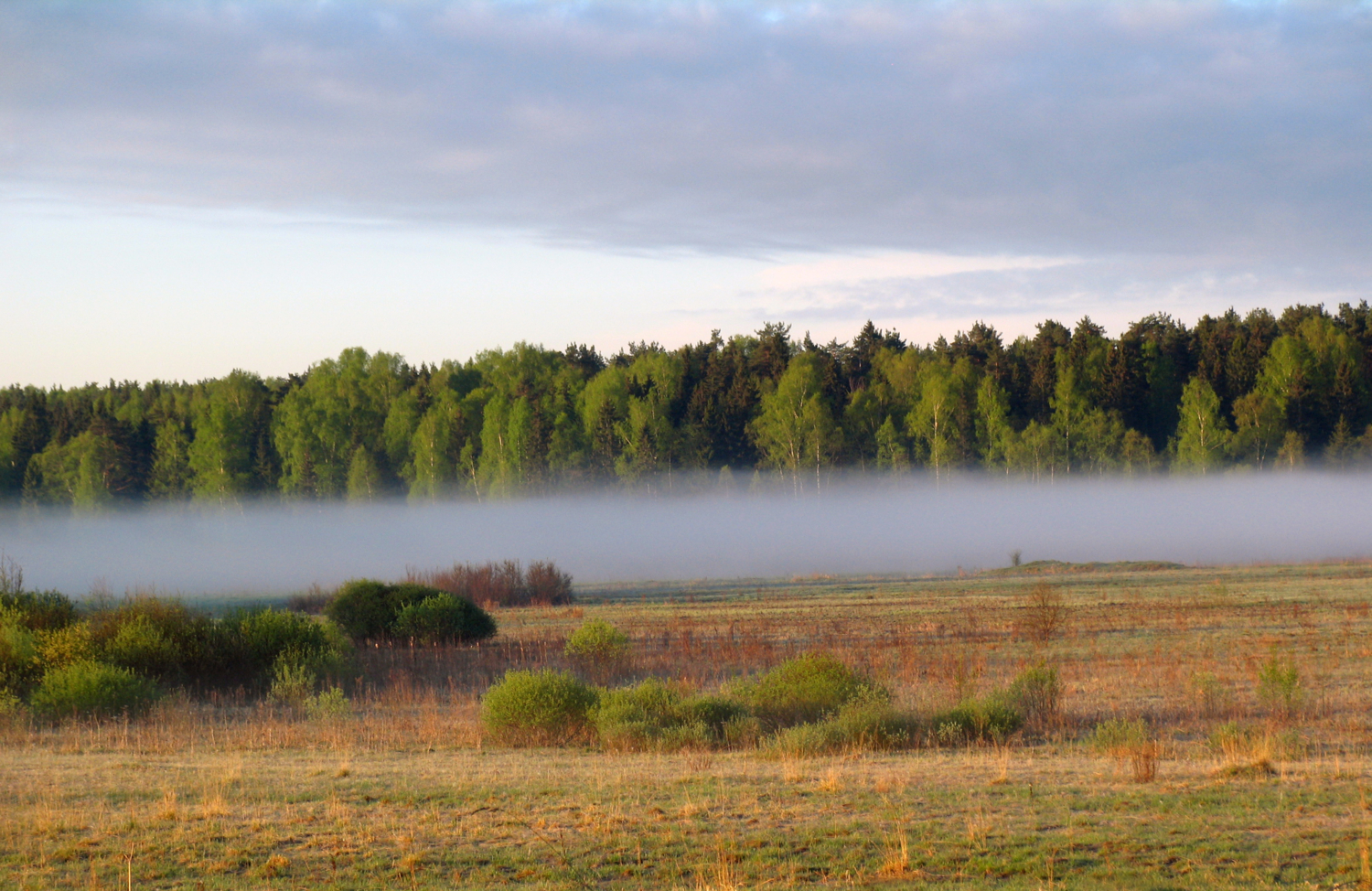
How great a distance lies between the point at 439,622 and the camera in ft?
91.1

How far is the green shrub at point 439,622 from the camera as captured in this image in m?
27.7

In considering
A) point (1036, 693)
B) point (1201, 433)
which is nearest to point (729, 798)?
point (1036, 693)

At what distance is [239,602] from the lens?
1777 inches

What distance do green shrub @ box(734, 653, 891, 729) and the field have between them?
4.60 ft

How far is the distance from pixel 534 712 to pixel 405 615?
44.5ft

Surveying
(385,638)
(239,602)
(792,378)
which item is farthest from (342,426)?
(385,638)

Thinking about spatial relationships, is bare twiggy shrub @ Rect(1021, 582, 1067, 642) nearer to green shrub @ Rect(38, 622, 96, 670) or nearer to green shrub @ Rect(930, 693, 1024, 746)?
green shrub @ Rect(930, 693, 1024, 746)

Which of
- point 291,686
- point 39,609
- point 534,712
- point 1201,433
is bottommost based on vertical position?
point 291,686

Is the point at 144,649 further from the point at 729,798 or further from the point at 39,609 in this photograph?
the point at 729,798

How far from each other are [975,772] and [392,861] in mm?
5973

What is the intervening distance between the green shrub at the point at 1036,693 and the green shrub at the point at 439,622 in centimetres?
1545

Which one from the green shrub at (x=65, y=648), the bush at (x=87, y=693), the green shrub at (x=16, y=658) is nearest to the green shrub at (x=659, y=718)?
the bush at (x=87, y=693)

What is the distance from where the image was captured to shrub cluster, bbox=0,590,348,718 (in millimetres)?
17828

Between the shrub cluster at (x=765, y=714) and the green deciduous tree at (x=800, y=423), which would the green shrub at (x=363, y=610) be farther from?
the green deciduous tree at (x=800, y=423)
